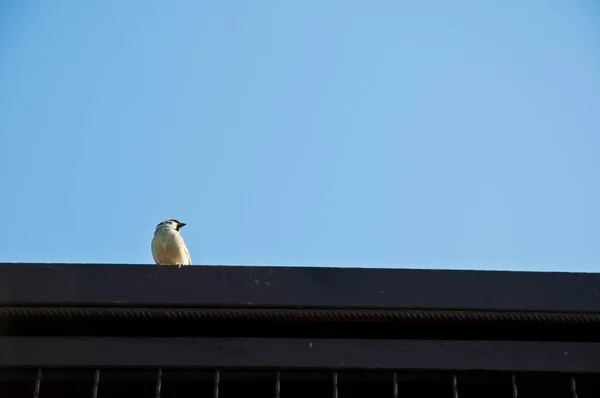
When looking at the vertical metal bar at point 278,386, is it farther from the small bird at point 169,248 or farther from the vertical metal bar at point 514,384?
the small bird at point 169,248

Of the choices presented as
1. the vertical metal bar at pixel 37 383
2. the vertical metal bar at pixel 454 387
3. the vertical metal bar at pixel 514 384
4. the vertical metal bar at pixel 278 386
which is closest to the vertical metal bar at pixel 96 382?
the vertical metal bar at pixel 37 383

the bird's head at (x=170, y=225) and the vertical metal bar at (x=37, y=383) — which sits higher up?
the bird's head at (x=170, y=225)

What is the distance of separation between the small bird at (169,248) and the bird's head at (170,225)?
110 millimetres

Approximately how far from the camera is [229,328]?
3557 mm

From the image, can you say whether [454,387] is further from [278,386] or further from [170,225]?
[170,225]

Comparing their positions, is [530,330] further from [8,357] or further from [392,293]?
[8,357]

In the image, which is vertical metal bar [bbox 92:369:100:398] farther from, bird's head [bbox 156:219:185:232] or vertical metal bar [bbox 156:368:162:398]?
bird's head [bbox 156:219:185:232]

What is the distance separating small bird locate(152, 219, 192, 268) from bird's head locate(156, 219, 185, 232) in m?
0.11

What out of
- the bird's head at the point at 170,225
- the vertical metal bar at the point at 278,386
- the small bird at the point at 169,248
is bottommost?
the vertical metal bar at the point at 278,386

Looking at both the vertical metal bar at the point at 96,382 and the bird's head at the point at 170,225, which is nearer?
the vertical metal bar at the point at 96,382

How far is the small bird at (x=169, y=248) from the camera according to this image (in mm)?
7777

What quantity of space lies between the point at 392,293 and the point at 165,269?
807 mm

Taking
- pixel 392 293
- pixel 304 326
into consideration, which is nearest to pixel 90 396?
pixel 304 326

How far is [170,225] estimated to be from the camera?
843 cm
